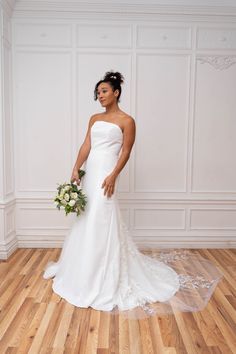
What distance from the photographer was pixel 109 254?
10.4 feet

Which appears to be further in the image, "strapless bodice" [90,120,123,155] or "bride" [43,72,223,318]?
"strapless bodice" [90,120,123,155]

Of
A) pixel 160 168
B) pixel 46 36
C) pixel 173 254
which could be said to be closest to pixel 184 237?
pixel 173 254

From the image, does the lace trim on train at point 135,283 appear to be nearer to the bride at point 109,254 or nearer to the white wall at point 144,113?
the bride at point 109,254

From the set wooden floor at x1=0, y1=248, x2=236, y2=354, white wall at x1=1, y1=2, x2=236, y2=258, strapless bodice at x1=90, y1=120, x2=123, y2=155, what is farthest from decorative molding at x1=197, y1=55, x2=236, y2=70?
wooden floor at x1=0, y1=248, x2=236, y2=354

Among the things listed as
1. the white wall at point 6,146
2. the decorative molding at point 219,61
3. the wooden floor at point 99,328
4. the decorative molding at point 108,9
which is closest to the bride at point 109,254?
the wooden floor at point 99,328

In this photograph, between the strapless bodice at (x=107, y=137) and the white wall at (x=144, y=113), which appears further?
the white wall at (x=144, y=113)

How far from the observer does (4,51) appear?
169 inches

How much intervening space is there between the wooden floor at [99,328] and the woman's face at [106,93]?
2.02 meters

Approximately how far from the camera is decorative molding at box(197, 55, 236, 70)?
15.4 ft

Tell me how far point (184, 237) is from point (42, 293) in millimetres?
2421

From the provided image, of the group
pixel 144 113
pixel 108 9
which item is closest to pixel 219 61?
pixel 144 113

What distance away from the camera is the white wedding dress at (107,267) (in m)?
3.04

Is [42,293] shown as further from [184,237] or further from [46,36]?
[46,36]

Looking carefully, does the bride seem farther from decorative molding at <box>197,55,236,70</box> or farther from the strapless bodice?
decorative molding at <box>197,55,236,70</box>
